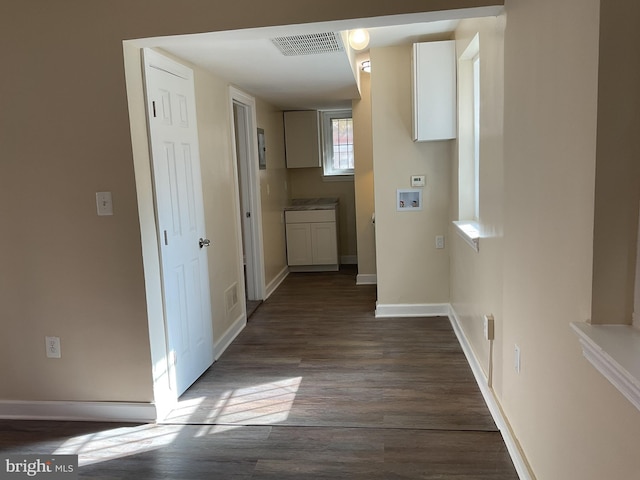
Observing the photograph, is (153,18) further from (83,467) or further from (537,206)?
(83,467)

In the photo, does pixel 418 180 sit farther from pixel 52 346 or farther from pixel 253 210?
pixel 52 346

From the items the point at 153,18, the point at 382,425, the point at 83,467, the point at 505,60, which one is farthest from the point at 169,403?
the point at 505,60

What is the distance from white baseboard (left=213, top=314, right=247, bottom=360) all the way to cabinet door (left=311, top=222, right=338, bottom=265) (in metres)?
2.12

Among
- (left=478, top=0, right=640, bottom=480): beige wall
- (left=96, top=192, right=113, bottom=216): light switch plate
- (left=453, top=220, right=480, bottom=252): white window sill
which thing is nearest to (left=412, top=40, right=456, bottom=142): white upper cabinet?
(left=453, top=220, right=480, bottom=252): white window sill

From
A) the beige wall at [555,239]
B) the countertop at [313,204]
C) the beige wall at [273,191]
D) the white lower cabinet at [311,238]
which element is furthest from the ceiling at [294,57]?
the white lower cabinet at [311,238]

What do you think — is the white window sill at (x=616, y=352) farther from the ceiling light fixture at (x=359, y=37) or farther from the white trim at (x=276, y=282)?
the white trim at (x=276, y=282)

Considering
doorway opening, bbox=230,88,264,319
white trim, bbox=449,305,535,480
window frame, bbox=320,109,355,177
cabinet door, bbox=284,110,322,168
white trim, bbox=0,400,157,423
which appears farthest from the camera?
window frame, bbox=320,109,355,177

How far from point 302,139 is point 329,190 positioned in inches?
33.6

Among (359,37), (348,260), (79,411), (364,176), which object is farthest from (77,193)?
(348,260)

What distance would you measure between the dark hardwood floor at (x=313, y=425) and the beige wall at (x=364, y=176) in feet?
6.20

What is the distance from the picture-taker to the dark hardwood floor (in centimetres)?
220

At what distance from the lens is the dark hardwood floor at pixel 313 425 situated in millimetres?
2199

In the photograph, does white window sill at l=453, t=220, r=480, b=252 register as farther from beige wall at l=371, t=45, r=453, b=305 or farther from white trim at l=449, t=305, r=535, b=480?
white trim at l=449, t=305, r=535, b=480

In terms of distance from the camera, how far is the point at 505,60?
7.17 ft
